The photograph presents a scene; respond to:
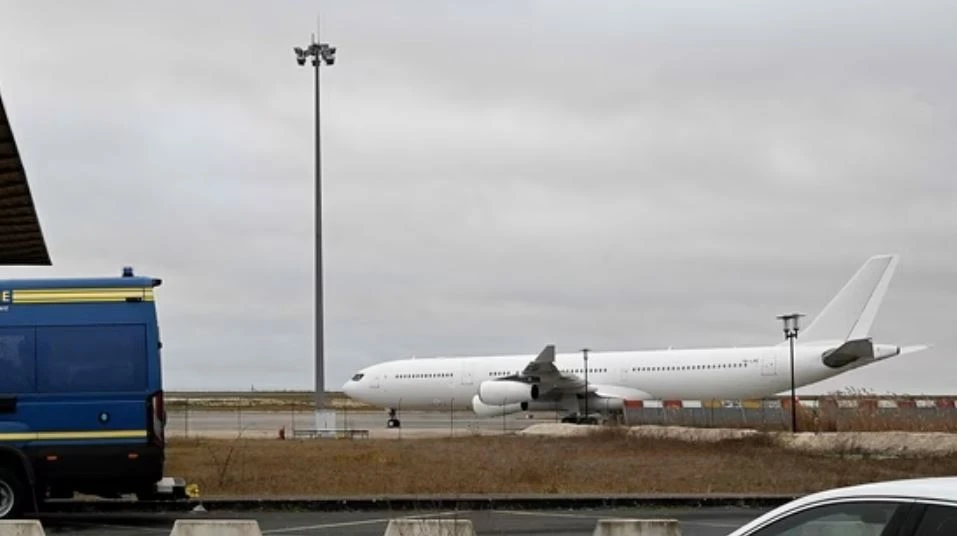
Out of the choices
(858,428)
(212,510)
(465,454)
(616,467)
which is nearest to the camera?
(212,510)

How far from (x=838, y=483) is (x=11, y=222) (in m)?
14.1

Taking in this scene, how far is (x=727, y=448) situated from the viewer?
30250 millimetres

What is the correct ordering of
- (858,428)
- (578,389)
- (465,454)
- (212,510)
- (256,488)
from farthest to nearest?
(578,389) < (858,428) < (465,454) < (256,488) < (212,510)

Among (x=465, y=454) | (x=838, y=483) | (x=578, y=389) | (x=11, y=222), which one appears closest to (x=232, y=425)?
(x=578, y=389)

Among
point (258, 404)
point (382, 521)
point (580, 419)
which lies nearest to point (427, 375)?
point (580, 419)

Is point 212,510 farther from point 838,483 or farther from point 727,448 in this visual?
point 727,448

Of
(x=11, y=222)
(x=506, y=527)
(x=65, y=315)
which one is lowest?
(x=506, y=527)

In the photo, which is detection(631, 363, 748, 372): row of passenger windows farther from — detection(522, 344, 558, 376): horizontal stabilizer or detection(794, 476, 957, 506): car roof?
detection(794, 476, 957, 506): car roof

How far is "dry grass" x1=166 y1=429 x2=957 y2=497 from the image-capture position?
1970 cm

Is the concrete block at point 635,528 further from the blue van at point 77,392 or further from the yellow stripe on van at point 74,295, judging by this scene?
the yellow stripe on van at point 74,295

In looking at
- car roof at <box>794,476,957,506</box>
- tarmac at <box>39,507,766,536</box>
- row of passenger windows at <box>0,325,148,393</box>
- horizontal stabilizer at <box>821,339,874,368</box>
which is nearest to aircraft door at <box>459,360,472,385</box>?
horizontal stabilizer at <box>821,339,874,368</box>

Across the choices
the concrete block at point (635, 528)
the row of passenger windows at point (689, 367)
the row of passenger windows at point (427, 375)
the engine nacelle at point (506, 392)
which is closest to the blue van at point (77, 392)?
the concrete block at point (635, 528)

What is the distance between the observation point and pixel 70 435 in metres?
13.9

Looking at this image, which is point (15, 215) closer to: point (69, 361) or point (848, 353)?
point (69, 361)
